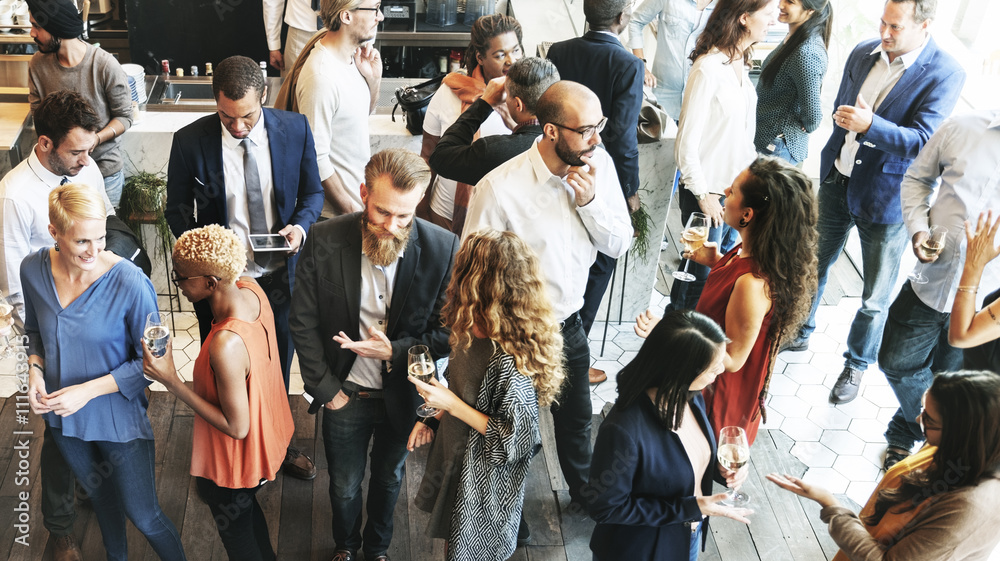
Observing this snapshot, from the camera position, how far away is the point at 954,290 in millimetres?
3373

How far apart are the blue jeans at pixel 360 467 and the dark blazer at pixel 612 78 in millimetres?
1656

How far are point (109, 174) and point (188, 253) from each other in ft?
5.67

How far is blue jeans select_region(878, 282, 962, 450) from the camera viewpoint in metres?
3.51

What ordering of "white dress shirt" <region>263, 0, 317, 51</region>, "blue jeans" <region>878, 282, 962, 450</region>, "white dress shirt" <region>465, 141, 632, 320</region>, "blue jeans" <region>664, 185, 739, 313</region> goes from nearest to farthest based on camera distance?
"white dress shirt" <region>465, 141, 632, 320</region>, "blue jeans" <region>878, 282, 962, 450</region>, "blue jeans" <region>664, 185, 739, 313</region>, "white dress shirt" <region>263, 0, 317, 51</region>

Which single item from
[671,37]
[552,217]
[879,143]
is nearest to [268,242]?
[552,217]

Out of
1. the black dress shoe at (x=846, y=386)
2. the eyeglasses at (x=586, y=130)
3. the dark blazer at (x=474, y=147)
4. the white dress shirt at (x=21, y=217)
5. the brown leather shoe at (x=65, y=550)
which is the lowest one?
the brown leather shoe at (x=65, y=550)

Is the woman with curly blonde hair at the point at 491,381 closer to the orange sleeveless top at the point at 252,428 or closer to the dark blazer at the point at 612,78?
the orange sleeveless top at the point at 252,428

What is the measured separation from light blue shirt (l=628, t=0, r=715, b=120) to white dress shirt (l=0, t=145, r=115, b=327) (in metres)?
3.64

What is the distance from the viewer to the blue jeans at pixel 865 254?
405 cm

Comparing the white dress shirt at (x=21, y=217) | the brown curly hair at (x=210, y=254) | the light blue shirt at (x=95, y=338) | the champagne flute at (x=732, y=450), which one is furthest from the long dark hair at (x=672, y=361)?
the white dress shirt at (x=21, y=217)

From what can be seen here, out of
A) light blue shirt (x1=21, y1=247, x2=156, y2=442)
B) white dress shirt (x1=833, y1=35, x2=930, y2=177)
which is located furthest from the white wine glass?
white dress shirt (x1=833, y1=35, x2=930, y2=177)

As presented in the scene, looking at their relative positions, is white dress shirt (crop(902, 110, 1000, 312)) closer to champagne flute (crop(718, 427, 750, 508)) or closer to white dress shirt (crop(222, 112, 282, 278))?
champagne flute (crop(718, 427, 750, 508))

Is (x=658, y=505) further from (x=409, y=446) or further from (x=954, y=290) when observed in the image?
(x=954, y=290)

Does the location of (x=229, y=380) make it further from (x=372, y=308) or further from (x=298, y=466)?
(x=298, y=466)
